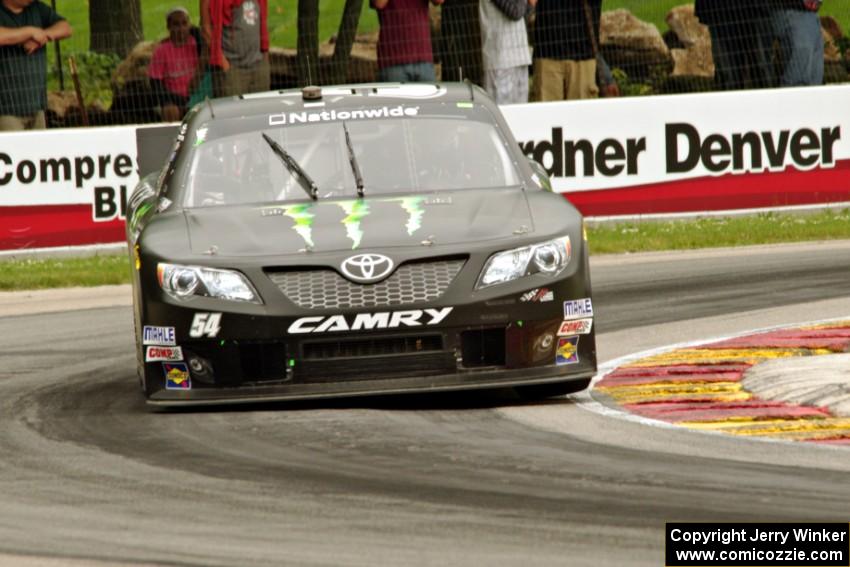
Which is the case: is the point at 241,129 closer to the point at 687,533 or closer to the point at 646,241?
the point at 687,533

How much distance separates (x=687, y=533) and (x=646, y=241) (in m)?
10.7

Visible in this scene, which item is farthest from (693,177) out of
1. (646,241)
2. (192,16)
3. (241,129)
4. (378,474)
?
(378,474)

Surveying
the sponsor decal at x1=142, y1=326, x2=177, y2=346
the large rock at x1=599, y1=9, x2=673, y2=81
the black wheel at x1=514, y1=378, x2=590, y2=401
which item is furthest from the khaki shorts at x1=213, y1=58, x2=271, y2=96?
the sponsor decal at x1=142, y1=326, x2=177, y2=346

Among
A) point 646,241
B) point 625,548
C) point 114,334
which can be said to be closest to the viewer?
point 625,548

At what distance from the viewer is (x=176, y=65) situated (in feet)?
58.7

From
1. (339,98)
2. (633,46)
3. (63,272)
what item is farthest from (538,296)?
(633,46)

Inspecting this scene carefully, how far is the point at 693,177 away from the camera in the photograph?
1747cm

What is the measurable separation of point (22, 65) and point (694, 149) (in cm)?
626

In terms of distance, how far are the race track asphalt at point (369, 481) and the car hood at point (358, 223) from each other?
29.7 inches

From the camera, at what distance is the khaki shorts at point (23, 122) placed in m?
17.1

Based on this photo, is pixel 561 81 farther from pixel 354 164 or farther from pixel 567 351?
pixel 567 351

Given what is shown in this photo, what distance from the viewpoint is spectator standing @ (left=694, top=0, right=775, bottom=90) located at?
18156 millimetres

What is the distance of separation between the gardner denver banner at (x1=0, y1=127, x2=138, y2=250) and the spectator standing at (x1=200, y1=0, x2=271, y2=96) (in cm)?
128

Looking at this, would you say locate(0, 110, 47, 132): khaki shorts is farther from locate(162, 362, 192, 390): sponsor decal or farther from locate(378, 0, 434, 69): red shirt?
locate(162, 362, 192, 390): sponsor decal
